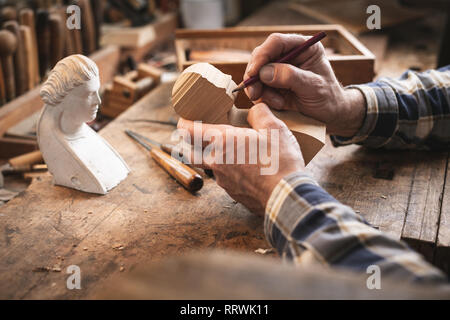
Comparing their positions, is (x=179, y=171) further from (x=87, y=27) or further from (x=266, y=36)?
(x=87, y=27)

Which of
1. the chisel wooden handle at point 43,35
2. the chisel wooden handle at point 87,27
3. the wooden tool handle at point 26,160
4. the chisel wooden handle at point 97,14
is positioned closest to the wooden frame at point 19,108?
the chisel wooden handle at point 43,35

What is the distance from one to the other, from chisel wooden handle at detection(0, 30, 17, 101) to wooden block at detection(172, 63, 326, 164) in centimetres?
101

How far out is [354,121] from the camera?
127 cm

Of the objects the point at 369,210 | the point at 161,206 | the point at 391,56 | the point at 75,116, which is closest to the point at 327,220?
the point at 369,210

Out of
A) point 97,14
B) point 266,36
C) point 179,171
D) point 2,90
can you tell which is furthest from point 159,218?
point 97,14

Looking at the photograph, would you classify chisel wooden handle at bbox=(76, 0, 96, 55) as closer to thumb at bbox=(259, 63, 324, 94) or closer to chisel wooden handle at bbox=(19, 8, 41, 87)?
chisel wooden handle at bbox=(19, 8, 41, 87)

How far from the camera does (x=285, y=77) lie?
3.51 ft

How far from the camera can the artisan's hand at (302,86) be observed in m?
1.08

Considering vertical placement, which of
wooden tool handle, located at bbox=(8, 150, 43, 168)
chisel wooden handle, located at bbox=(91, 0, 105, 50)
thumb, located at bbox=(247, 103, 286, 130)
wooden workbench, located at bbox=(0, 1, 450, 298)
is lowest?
wooden tool handle, located at bbox=(8, 150, 43, 168)

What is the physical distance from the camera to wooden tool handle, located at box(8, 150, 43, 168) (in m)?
1.52

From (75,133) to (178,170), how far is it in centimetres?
31

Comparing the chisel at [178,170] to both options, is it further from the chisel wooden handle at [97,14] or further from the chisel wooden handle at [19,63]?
the chisel wooden handle at [97,14]

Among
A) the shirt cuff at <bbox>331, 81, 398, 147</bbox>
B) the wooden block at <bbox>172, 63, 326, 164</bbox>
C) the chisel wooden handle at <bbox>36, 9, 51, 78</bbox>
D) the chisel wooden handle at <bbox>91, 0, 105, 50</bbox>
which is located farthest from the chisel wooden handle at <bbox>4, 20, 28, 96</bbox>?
the shirt cuff at <bbox>331, 81, 398, 147</bbox>
